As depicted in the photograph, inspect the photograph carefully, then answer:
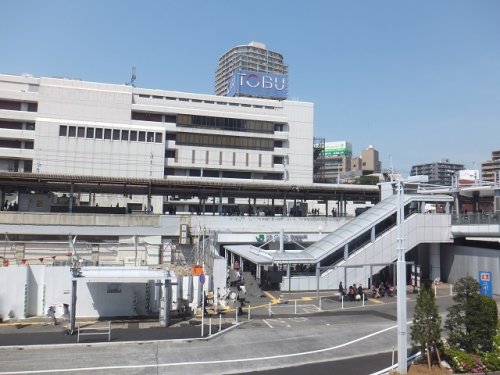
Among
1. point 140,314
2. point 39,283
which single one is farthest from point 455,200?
point 39,283

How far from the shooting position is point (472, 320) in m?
18.1

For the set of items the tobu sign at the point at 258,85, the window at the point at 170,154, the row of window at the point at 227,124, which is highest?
the tobu sign at the point at 258,85

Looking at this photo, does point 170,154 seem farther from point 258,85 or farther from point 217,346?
point 217,346

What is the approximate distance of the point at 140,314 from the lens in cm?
2784

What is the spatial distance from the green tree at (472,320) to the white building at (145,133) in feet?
220

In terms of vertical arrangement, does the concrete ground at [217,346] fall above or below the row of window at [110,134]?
below

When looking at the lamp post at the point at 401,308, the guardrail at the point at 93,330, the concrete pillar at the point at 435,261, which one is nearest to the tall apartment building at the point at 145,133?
the concrete pillar at the point at 435,261

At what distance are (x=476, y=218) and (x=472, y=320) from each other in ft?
80.5

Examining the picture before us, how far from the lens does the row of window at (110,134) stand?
76750 millimetres

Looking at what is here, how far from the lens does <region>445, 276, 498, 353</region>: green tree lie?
18.1 metres

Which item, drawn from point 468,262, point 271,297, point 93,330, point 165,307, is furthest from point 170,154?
point 93,330

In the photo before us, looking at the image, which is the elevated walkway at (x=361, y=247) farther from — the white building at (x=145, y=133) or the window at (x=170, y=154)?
the window at (x=170, y=154)

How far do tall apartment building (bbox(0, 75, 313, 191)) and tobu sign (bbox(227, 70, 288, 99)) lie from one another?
7.38 metres

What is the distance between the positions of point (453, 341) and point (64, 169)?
7075 cm
